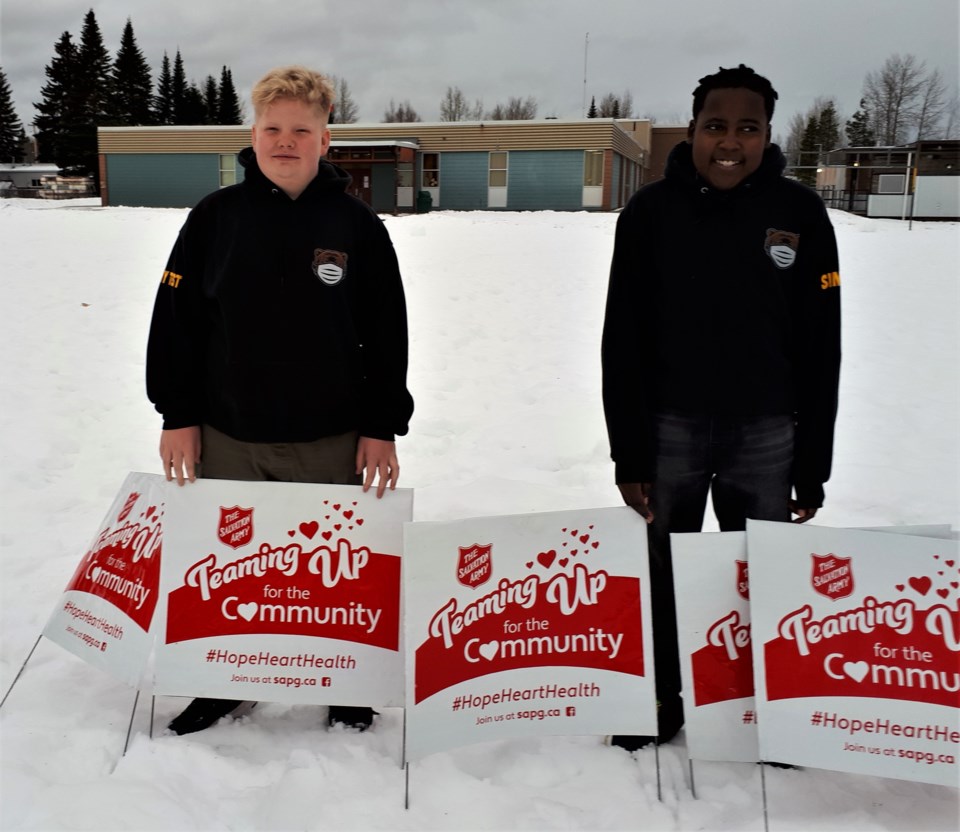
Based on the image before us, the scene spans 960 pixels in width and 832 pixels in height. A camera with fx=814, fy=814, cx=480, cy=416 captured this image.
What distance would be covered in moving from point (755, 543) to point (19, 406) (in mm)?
6075

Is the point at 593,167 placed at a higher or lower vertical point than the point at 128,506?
higher

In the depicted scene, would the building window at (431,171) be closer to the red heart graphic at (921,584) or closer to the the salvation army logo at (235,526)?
the the salvation army logo at (235,526)

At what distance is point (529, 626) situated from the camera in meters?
2.61

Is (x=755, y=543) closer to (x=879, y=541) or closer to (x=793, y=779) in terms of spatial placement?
(x=879, y=541)

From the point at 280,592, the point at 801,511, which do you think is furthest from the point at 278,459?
the point at 801,511

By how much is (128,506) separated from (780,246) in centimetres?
239

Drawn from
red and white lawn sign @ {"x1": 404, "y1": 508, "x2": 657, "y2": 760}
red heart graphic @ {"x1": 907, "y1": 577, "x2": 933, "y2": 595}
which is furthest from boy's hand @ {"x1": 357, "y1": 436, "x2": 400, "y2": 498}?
red heart graphic @ {"x1": 907, "y1": 577, "x2": 933, "y2": 595}

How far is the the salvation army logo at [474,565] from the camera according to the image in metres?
2.61

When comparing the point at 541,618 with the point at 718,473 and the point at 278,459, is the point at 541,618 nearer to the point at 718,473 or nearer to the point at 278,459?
the point at 718,473

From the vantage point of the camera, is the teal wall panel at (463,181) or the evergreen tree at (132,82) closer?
the teal wall panel at (463,181)

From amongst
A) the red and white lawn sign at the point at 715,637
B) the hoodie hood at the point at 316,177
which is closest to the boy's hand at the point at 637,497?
the red and white lawn sign at the point at 715,637

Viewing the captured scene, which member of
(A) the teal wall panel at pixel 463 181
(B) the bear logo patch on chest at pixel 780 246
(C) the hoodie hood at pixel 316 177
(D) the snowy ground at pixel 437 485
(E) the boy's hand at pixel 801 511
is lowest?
(D) the snowy ground at pixel 437 485

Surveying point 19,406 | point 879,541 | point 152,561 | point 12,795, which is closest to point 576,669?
point 879,541

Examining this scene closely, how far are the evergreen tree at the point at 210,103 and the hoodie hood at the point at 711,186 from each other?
256 ft
